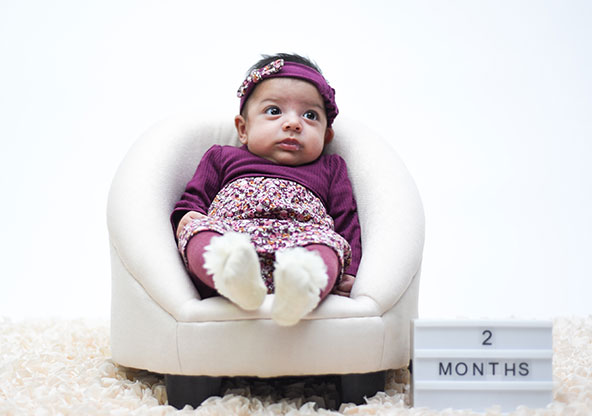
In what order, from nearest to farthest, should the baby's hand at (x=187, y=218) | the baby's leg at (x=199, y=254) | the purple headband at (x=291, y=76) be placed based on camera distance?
1. the baby's leg at (x=199, y=254)
2. the baby's hand at (x=187, y=218)
3. the purple headband at (x=291, y=76)

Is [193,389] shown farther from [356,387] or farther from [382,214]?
[382,214]

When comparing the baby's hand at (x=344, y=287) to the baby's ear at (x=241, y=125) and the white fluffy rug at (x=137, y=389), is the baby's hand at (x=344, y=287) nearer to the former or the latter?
the white fluffy rug at (x=137, y=389)

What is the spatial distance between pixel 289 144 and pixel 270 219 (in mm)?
294

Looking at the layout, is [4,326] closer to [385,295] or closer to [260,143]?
[260,143]

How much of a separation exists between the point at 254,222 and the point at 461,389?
0.67 metres

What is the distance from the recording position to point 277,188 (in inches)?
73.4

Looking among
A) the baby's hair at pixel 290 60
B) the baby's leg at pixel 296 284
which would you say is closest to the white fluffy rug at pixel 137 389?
the baby's leg at pixel 296 284

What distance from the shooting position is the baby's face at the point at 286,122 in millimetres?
1970

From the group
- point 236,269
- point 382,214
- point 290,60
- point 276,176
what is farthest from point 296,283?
point 290,60

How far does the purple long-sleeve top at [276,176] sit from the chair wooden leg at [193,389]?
0.52 m

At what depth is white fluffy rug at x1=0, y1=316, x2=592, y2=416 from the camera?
1405 mm

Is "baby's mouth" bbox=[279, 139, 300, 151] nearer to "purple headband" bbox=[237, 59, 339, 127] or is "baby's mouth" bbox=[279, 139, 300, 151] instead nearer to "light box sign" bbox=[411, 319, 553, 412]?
"purple headband" bbox=[237, 59, 339, 127]

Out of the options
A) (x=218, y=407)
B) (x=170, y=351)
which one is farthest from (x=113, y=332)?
(x=218, y=407)

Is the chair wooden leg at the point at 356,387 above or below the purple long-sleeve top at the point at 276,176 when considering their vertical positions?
below
